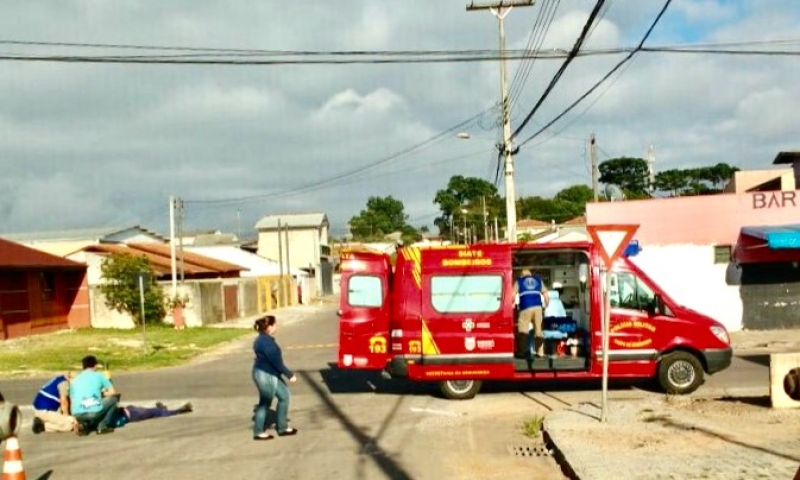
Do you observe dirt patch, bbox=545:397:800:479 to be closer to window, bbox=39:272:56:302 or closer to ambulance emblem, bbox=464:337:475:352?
ambulance emblem, bbox=464:337:475:352

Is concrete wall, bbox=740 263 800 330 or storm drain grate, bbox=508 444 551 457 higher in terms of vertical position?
concrete wall, bbox=740 263 800 330

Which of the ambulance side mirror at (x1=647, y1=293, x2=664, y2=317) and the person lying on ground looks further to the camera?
the ambulance side mirror at (x1=647, y1=293, x2=664, y2=317)

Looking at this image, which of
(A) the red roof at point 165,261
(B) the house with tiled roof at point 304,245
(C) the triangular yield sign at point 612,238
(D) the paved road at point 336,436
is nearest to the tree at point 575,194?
(B) the house with tiled roof at point 304,245

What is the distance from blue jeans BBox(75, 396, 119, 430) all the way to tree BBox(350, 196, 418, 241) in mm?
135206

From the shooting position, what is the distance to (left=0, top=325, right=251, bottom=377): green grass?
74.0 feet

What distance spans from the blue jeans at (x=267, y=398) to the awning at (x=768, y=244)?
48.9ft

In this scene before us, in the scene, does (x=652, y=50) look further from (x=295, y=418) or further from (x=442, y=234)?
(x=442, y=234)

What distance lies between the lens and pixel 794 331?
23.1 m

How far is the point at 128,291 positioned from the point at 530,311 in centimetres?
2699

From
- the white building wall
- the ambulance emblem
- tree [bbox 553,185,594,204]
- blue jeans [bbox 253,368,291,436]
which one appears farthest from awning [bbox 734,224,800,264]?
tree [bbox 553,185,594,204]

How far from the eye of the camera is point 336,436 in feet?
35.6

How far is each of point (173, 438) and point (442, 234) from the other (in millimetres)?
115791

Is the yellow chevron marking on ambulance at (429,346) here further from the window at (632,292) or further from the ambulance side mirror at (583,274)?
the window at (632,292)

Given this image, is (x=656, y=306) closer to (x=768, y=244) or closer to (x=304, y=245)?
(x=768, y=244)
